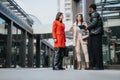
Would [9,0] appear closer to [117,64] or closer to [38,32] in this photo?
[38,32]

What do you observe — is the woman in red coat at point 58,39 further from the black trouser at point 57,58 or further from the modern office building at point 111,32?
the modern office building at point 111,32

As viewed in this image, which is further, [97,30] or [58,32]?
[58,32]

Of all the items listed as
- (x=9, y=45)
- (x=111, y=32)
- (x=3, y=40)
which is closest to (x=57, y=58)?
(x=111, y=32)

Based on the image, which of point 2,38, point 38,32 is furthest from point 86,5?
point 38,32

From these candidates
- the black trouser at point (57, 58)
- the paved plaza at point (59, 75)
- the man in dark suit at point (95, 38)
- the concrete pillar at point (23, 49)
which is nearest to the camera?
the paved plaza at point (59, 75)

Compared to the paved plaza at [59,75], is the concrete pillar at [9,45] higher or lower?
higher

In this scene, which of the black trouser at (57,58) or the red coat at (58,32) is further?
the black trouser at (57,58)

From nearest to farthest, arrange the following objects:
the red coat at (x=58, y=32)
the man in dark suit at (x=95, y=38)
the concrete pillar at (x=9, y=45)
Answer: the man in dark suit at (x=95, y=38)
the red coat at (x=58, y=32)
the concrete pillar at (x=9, y=45)

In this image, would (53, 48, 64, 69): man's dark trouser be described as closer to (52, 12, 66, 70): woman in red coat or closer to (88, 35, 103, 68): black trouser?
(52, 12, 66, 70): woman in red coat

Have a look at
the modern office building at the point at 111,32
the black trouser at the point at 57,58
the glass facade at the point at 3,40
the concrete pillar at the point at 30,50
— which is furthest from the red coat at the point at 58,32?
the concrete pillar at the point at 30,50

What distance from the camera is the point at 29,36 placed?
3506 centimetres

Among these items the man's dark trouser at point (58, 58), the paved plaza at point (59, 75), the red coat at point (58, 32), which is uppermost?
the red coat at point (58, 32)

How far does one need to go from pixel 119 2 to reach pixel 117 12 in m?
0.49

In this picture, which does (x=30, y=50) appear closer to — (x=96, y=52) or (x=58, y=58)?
(x=58, y=58)
